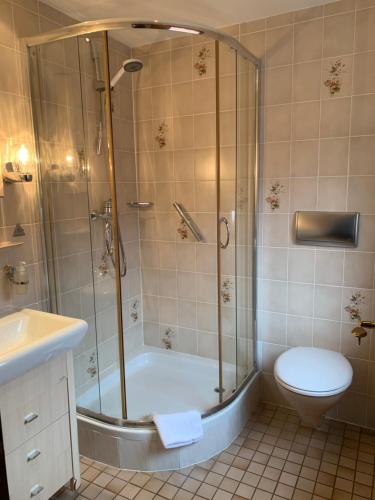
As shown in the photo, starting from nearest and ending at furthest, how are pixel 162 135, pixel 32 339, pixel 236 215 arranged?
1. pixel 32 339
2. pixel 236 215
3. pixel 162 135

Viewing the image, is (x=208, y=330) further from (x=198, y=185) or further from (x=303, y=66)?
(x=303, y=66)

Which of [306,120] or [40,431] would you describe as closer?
[40,431]

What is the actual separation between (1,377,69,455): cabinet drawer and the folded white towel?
20.2 inches

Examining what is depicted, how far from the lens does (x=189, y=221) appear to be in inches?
103

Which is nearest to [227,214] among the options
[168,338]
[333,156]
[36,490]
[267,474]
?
[333,156]

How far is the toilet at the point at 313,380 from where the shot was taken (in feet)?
6.08

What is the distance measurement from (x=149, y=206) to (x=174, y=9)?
1.20 metres

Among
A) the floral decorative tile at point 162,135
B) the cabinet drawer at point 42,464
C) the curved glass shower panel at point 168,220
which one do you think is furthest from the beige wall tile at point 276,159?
the cabinet drawer at point 42,464

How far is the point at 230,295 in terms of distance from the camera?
93.5 inches

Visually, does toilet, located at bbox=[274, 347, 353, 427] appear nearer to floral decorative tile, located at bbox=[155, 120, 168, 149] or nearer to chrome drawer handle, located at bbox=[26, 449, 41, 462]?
chrome drawer handle, located at bbox=[26, 449, 41, 462]

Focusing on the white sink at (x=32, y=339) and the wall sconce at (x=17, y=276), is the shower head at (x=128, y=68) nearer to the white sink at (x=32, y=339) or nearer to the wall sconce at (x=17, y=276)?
the wall sconce at (x=17, y=276)

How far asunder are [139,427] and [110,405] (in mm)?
234

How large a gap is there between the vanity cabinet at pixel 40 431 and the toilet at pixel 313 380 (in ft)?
3.50

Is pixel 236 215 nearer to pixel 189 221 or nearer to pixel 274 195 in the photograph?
pixel 274 195
